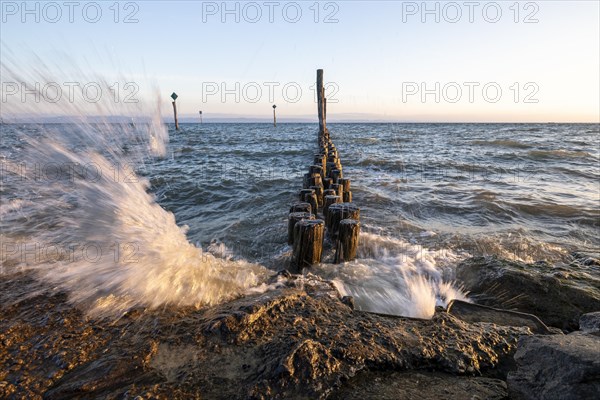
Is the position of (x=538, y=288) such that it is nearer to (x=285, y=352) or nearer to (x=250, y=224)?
(x=285, y=352)

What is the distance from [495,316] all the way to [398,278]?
1293mm

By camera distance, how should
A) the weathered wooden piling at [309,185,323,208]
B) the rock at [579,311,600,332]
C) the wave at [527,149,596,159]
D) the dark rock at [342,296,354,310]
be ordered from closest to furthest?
the rock at [579,311,600,332], the dark rock at [342,296,354,310], the weathered wooden piling at [309,185,323,208], the wave at [527,149,596,159]

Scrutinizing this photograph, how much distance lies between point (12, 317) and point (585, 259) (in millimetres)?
6503

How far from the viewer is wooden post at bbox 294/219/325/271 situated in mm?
3752

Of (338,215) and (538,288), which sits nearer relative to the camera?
(538,288)

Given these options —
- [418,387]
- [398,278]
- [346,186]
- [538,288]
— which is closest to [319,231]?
[398,278]

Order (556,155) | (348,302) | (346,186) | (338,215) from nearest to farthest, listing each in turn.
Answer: (348,302), (338,215), (346,186), (556,155)

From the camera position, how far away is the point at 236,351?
2004mm

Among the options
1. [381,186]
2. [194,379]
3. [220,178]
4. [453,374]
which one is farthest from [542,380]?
[220,178]

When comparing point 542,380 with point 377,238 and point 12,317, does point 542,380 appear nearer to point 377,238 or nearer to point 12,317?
point 12,317

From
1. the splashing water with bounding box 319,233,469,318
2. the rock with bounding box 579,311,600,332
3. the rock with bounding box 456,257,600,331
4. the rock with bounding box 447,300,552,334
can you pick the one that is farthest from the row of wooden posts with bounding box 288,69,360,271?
the rock with bounding box 579,311,600,332

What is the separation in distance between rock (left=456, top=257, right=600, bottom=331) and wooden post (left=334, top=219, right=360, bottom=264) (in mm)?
1359

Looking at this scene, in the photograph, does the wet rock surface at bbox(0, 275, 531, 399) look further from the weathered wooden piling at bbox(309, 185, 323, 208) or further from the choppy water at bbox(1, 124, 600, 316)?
the weathered wooden piling at bbox(309, 185, 323, 208)

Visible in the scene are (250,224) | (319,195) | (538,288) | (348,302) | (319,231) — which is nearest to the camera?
(348,302)
